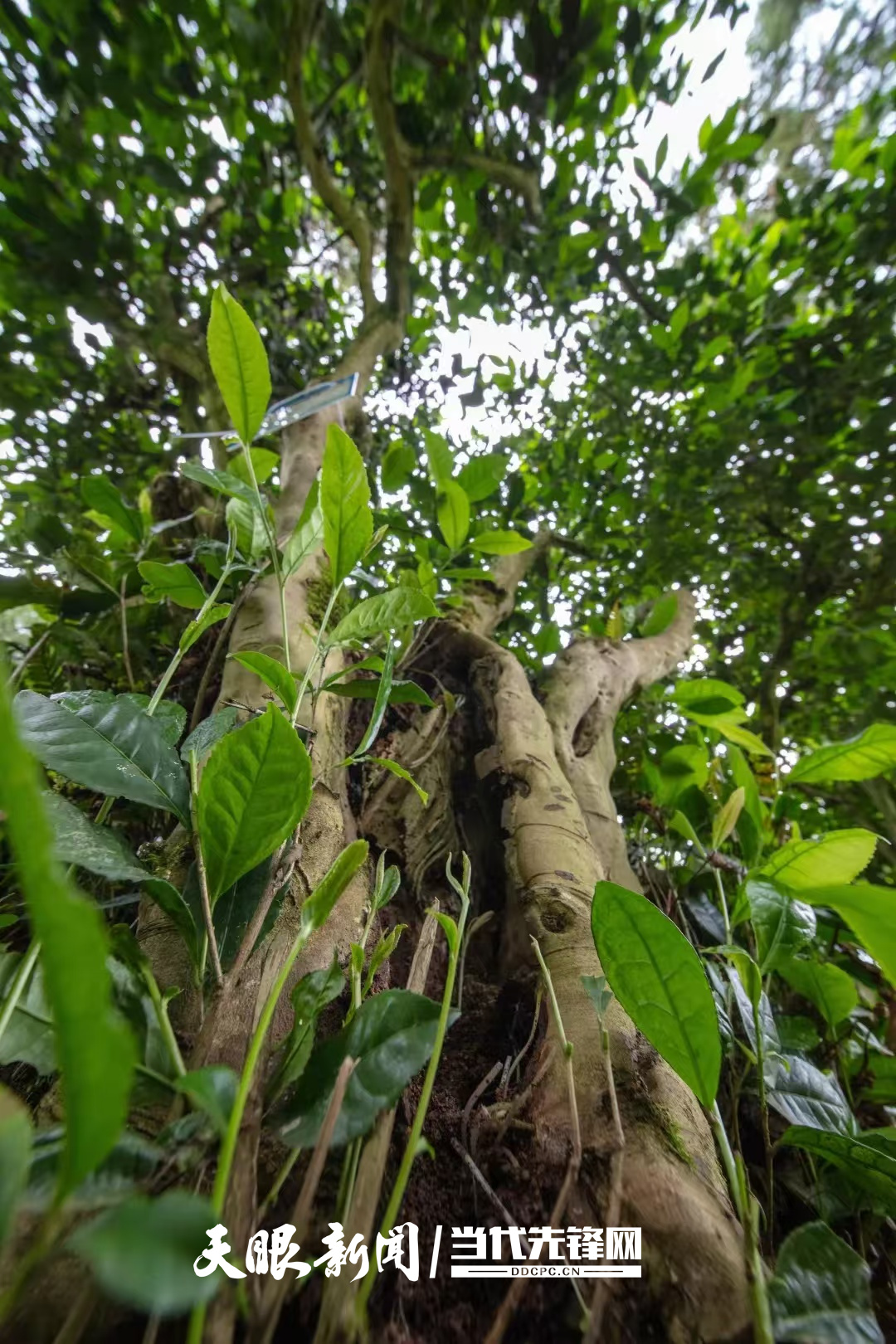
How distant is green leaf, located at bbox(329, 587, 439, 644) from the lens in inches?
30.1

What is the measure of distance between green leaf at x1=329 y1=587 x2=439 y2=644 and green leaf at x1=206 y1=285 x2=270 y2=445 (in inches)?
10.5

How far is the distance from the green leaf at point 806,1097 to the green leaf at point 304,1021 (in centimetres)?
54

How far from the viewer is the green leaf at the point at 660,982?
0.47m

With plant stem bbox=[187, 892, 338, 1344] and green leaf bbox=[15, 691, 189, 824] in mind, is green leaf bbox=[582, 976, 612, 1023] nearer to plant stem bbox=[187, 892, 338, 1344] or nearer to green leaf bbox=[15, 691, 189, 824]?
plant stem bbox=[187, 892, 338, 1344]

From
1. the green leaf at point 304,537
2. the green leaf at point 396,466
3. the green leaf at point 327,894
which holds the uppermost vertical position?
the green leaf at point 396,466

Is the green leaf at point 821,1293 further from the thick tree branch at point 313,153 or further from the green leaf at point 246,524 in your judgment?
the thick tree branch at point 313,153

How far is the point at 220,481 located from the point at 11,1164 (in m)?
0.74

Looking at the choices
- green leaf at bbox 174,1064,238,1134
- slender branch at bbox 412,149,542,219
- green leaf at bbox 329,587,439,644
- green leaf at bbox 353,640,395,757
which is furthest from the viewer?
slender branch at bbox 412,149,542,219

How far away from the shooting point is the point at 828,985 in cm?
85

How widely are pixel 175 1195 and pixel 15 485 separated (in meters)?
2.75

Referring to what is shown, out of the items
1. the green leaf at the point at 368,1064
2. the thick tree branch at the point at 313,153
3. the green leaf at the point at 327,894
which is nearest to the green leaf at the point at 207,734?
the green leaf at the point at 327,894

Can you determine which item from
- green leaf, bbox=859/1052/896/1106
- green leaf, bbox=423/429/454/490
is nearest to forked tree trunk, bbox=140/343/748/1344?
green leaf, bbox=423/429/454/490

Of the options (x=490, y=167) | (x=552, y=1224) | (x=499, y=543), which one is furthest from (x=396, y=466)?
(x=490, y=167)

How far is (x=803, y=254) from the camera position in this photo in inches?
91.2
